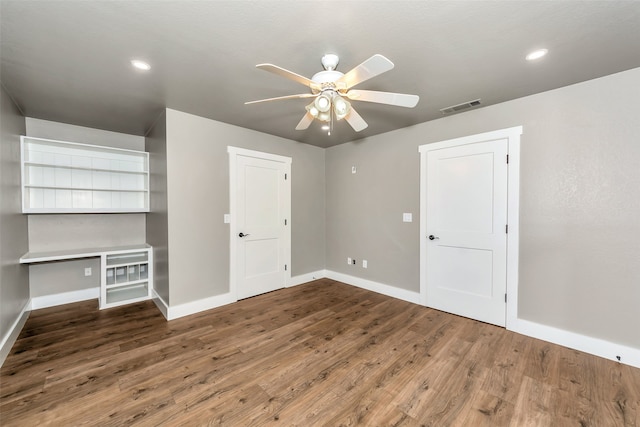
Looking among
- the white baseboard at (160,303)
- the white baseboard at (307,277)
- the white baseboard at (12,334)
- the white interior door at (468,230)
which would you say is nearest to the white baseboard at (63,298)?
the white baseboard at (12,334)

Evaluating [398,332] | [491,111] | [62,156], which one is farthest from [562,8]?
[62,156]

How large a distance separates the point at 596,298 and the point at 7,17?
16.5 ft

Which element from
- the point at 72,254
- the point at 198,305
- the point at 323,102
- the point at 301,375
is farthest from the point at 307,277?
the point at 323,102

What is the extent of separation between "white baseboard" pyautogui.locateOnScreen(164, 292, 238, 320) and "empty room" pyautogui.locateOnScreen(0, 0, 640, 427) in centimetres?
2

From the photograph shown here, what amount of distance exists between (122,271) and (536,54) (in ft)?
18.0

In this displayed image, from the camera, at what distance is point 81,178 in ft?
12.2

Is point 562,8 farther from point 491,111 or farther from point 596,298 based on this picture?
point 596,298

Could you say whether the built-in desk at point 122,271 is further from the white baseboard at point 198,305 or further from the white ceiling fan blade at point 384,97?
the white ceiling fan blade at point 384,97

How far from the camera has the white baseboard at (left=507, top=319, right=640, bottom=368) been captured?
223 cm

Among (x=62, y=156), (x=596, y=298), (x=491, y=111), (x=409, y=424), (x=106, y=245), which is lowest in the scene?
(x=409, y=424)

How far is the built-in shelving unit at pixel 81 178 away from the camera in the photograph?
3.31m

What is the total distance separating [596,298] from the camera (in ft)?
7.83

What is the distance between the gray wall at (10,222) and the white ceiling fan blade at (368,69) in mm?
3251

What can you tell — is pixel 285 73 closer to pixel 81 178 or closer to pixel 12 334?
pixel 12 334
